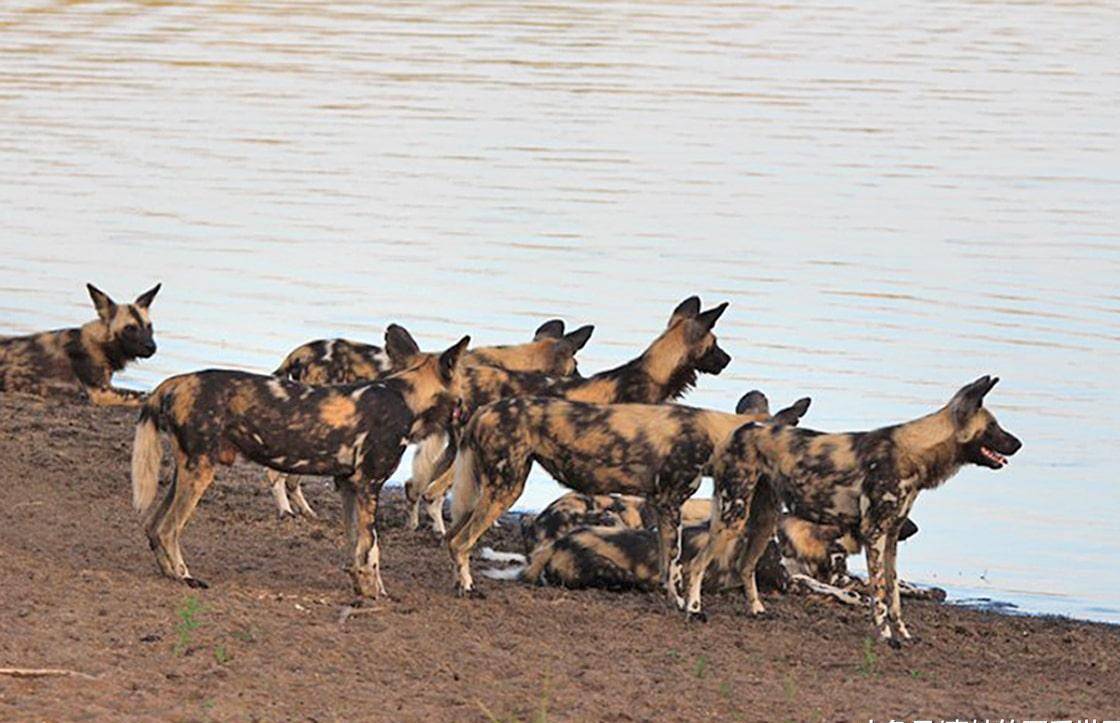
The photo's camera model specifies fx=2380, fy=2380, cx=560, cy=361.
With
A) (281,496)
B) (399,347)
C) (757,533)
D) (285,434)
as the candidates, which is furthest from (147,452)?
(757,533)

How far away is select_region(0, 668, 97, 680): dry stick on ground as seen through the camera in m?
5.36

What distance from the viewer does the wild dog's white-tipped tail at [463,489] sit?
759 centimetres

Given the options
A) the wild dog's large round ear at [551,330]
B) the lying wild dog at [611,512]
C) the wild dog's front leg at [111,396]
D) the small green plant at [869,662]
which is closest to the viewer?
the small green plant at [869,662]

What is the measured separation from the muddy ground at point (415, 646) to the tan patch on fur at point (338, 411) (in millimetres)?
495

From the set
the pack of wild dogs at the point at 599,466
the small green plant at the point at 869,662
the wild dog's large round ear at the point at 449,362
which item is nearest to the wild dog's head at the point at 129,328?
the pack of wild dogs at the point at 599,466

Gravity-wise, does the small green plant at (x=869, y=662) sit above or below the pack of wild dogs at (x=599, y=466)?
below

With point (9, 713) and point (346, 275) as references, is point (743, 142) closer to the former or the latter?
point (346, 275)

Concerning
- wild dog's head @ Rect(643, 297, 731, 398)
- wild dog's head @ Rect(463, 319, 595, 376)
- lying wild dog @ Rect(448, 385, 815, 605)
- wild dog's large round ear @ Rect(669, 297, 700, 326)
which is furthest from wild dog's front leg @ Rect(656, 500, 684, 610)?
wild dog's head @ Rect(463, 319, 595, 376)

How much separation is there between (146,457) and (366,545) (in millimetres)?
705

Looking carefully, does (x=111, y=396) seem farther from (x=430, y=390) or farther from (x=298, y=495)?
(x=430, y=390)

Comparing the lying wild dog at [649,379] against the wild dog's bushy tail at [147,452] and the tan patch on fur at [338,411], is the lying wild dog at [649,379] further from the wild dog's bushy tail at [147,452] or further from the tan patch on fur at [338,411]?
the wild dog's bushy tail at [147,452]

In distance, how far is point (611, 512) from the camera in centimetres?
855

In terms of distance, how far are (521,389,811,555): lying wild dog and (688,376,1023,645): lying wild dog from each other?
0.57 meters

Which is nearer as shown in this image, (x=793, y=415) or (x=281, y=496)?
(x=793, y=415)
